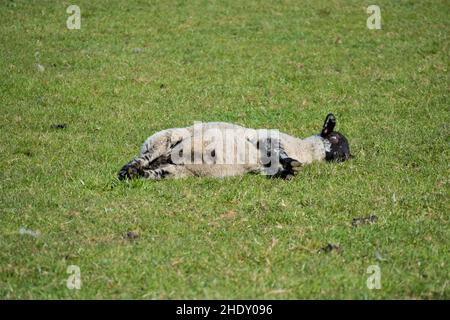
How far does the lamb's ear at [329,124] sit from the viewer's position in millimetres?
11820

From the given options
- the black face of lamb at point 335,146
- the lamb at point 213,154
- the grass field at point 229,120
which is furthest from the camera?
the black face of lamb at point 335,146

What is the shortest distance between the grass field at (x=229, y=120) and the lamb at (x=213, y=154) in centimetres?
26

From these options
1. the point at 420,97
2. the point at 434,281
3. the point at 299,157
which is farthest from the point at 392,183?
the point at 420,97

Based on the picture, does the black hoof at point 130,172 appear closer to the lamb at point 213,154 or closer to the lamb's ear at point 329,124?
the lamb at point 213,154

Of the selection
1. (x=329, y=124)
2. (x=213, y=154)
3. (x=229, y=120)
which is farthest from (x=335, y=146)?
(x=229, y=120)

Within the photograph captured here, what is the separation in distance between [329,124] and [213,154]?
2324 mm

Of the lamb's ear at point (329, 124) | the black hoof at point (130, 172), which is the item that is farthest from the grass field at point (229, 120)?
the lamb's ear at point (329, 124)

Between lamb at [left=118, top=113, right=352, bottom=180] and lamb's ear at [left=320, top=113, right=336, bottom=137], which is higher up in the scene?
lamb's ear at [left=320, top=113, right=336, bottom=137]

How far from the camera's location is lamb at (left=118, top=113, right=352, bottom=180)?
443 inches

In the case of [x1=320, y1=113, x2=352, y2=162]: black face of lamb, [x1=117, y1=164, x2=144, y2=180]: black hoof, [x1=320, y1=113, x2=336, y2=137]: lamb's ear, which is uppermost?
[x1=320, y1=113, x2=336, y2=137]: lamb's ear

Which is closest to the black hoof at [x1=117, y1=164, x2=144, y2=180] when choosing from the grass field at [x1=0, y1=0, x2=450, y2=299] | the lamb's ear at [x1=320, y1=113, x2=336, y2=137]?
Result: the grass field at [x1=0, y1=0, x2=450, y2=299]

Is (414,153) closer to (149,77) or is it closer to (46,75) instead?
(149,77)

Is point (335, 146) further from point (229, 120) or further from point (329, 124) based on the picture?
point (229, 120)

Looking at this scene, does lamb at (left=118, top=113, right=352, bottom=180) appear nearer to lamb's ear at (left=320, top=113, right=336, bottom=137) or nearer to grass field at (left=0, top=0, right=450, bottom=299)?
lamb's ear at (left=320, top=113, right=336, bottom=137)
